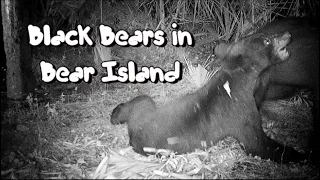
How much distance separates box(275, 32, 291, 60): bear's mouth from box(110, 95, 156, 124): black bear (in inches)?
71.6

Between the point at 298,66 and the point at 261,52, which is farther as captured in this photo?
the point at 298,66

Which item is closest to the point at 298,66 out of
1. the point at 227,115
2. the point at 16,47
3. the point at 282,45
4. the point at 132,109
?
the point at 282,45

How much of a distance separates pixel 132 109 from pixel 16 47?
86.5 inches

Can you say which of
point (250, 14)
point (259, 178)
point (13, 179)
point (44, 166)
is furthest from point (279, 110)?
point (13, 179)

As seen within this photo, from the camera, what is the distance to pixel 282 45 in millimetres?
3871

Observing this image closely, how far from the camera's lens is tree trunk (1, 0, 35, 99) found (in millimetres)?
4698

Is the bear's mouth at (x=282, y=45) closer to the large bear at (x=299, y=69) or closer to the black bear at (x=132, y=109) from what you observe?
the large bear at (x=299, y=69)

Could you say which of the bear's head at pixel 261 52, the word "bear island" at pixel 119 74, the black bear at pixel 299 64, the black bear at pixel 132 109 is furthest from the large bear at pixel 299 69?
the word "bear island" at pixel 119 74

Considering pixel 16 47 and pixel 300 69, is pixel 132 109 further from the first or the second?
pixel 300 69

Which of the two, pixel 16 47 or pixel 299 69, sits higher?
pixel 16 47

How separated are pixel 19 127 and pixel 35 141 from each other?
0.45 m

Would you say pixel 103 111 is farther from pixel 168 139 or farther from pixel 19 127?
pixel 168 139

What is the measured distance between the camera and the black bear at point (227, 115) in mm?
3740

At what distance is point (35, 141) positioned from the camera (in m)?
3.77
